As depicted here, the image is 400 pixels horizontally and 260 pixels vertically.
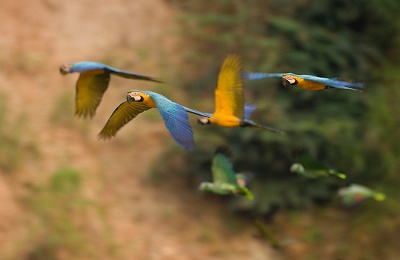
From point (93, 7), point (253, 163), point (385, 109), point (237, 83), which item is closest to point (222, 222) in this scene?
point (253, 163)

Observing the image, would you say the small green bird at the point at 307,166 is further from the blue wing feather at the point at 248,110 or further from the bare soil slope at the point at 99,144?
the bare soil slope at the point at 99,144

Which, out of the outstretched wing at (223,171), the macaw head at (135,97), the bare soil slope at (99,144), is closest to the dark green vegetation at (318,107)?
the bare soil slope at (99,144)

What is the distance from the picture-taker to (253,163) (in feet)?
27.2

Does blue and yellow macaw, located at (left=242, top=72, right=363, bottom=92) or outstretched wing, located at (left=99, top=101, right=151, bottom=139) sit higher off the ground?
blue and yellow macaw, located at (left=242, top=72, right=363, bottom=92)

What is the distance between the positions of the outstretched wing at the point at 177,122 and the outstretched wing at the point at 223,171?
1.40 m

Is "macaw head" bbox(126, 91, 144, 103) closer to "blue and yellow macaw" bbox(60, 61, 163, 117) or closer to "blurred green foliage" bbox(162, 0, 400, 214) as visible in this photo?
"blue and yellow macaw" bbox(60, 61, 163, 117)

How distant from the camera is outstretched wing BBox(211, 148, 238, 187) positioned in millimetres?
4602

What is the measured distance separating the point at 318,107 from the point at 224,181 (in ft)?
13.3

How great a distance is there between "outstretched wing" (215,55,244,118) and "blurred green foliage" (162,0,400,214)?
3.74 meters

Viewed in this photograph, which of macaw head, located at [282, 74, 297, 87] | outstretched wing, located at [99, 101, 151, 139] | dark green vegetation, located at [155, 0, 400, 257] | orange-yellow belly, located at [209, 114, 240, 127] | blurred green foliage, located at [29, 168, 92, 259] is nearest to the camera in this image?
macaw head, located at [282, 74, 297, 87]

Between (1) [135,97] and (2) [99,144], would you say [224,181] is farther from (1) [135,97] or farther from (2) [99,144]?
(2) [99,144]

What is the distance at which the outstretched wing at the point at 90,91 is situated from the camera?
Answer: 432cm

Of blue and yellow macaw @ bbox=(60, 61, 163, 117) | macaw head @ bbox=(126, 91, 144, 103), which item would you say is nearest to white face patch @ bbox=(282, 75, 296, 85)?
macaw head @ bbox=(126, 91, 144, 103)

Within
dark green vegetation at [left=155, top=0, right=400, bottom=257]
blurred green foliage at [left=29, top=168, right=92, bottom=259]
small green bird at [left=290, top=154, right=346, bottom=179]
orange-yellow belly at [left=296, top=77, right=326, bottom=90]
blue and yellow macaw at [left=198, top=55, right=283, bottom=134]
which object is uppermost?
dark green vegetation at [left=155, top=0, right=400, bottom=257]
